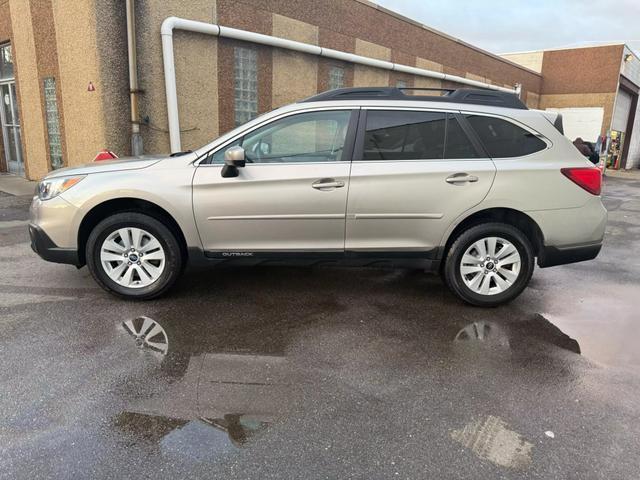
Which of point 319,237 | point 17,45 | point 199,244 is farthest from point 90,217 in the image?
point 17,45

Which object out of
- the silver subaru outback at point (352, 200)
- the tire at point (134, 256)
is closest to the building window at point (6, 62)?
the silver subaru outback at point (352, 200)

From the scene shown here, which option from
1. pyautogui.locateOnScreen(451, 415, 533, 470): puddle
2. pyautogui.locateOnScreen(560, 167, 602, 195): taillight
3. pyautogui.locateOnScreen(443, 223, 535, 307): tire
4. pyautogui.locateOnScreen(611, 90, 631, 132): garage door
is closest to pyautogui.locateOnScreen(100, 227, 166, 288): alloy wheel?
pyautogui.locateOnScreen(443, 223, 535, 307): tire

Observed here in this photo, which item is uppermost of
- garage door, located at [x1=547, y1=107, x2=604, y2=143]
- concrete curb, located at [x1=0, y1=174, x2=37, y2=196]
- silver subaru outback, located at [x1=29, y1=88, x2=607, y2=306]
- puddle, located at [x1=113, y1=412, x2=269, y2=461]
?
garage door, located at [x1=547, y1=107, x2=604, y2=143]

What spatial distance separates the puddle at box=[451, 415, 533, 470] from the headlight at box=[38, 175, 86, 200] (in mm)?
3639

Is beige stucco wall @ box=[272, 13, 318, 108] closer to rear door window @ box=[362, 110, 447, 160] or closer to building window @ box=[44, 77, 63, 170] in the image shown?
building window @ box=[44, 77, 63, 170]

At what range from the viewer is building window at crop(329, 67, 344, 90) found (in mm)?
12438

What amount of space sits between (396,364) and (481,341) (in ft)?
2.77

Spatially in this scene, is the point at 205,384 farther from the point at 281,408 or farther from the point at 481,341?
the point at 481,341

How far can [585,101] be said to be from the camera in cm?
2594

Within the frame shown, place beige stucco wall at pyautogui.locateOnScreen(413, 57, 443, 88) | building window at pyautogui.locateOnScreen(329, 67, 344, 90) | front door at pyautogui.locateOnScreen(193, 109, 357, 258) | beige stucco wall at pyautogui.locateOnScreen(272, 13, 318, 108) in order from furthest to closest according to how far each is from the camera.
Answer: beige stucco wall at pyautogui.locateOnScreen(413, 57, 443, 88) < building window at pyautogui.locateOnScreen(329, 67, 344, 90) < beige stucco wall at pyautogui.locateOnScreen(272, 13, 318, 108) < front door at pyautogui.locateOnScreen(193, 109, 357, 258)

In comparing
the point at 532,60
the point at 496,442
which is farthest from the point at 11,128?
the point at 532,60

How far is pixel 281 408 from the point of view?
2828 mm

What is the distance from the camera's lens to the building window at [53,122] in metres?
9.75

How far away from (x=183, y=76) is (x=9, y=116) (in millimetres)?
6130
